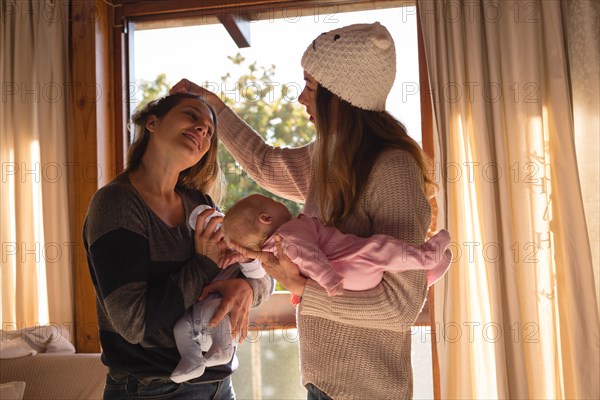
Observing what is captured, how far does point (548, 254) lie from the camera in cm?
297

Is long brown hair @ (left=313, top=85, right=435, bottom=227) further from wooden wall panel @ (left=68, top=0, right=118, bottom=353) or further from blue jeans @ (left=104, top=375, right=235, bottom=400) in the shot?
wooden wall panel @ (left=68, top=0, right=118, bottom=353)

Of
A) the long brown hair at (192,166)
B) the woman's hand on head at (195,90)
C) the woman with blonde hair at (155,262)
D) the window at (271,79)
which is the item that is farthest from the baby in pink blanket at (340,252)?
the window at (271,79)

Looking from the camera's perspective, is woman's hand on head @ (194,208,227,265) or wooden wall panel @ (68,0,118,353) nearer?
woman's hand on head @ (194,208,227,265)

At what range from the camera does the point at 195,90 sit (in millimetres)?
2143

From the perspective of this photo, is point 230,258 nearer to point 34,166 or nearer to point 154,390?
point 154,390

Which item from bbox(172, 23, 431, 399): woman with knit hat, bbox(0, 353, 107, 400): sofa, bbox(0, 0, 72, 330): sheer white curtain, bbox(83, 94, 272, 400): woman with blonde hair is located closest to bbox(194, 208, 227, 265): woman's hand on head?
bbox(83, 94, 272, 400): woman with blonde hair

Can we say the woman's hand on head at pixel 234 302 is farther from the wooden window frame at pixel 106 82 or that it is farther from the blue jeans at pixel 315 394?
the wooden window frame at pixel 106 82

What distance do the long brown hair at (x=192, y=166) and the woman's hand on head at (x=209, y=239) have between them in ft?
1.04

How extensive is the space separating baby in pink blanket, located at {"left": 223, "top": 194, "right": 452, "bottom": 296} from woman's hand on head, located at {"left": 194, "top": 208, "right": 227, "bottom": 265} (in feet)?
0.10

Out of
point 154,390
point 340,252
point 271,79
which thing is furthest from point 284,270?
point 271,79

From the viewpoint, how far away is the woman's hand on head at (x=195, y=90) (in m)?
2.12

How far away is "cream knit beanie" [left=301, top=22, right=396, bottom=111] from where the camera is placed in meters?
1.70

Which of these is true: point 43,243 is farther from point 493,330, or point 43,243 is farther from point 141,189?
point 493,330

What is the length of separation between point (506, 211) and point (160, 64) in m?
1.95
